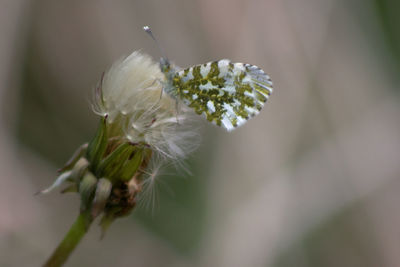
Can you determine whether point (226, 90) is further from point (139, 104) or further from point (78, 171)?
point (78, 171)

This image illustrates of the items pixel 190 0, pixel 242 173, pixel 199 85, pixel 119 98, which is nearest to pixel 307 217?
pixel 242 173

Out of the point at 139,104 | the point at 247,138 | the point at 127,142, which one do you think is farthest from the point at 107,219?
the point at 247,138

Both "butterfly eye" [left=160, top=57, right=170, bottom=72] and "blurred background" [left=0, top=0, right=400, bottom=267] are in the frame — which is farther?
"blurred background" [left=0, top=0, right=400, bottom=267]

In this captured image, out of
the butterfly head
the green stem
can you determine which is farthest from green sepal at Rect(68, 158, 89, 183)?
the butterfly head

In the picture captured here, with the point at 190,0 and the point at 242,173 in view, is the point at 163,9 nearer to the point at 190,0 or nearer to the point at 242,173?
the point at 190,0

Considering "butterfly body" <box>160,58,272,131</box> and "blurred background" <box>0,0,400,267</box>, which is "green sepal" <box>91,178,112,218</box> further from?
"blurred background" <box>0,0,400,267</box>

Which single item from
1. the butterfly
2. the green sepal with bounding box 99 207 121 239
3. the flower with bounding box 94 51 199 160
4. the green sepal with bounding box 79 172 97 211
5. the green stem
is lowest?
the green stem

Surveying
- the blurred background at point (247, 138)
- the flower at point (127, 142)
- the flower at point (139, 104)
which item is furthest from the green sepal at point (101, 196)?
the blurred background at point (247, 138)

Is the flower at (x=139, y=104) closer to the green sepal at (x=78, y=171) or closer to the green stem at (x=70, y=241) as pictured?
the green sepal at (x=78, y=171)
